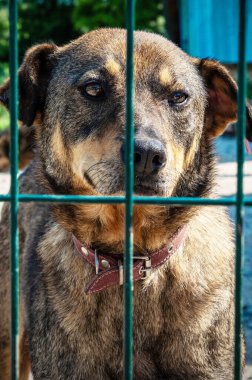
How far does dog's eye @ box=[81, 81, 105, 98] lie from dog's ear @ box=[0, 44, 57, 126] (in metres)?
0.29

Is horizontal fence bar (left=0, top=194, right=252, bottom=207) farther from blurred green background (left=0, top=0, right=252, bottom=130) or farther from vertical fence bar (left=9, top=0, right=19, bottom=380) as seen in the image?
blurred green background (left=0, top=0, right=252, bottom=130)

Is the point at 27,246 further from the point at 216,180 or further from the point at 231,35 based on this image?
the point at 231,35

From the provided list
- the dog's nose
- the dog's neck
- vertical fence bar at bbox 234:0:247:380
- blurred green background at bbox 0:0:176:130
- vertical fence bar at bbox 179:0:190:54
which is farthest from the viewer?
blurred green background at bbox 0:0:176:130

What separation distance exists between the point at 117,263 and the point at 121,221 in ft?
0.73

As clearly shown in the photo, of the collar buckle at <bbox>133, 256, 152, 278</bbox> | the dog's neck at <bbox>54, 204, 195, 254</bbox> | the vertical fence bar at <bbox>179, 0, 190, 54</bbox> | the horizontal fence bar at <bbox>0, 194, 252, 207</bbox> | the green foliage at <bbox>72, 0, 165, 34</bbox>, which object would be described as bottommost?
the collar buckle at <bbox>133, 256, 152, 278</bbox>

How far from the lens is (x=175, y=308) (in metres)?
3.23

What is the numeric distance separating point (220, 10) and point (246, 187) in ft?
33.2

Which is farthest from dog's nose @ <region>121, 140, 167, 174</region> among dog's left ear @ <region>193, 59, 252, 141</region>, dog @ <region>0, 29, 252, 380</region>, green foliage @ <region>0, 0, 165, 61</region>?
green foliage @ <region>0, 0, 165, 61</region>

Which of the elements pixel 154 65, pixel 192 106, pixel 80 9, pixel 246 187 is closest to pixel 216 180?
pixel 192 106

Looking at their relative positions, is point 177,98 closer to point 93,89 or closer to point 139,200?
point 93,89

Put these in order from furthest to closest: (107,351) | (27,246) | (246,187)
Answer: (246,187) < (27,246) < (107,351)

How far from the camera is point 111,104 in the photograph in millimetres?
3289

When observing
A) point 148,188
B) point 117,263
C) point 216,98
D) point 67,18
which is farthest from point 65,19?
point 148,188

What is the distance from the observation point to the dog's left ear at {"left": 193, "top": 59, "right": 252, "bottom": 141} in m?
3.63
